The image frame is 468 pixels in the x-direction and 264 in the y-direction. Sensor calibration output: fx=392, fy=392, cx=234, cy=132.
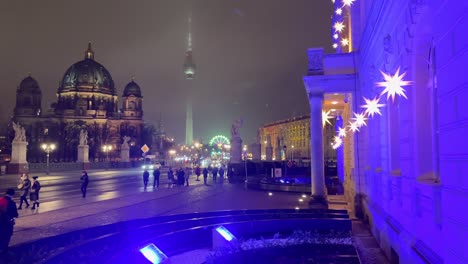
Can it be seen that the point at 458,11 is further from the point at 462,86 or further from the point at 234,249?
the point at 234,249

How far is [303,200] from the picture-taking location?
2022 centimetres

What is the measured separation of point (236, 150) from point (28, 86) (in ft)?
263

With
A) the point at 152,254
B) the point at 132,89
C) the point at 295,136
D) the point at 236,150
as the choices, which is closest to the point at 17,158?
the point at 236,150

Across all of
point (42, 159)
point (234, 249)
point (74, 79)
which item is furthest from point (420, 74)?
point (74, 79)

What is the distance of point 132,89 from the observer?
379 ft

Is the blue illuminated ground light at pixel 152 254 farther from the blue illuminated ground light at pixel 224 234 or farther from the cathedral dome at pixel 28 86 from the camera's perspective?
the cathedral dome at pixel 28 86

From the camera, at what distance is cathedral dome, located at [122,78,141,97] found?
375 feet

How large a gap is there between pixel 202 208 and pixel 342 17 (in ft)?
40.9

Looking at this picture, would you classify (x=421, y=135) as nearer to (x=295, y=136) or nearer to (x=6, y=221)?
(x=6, y=221)

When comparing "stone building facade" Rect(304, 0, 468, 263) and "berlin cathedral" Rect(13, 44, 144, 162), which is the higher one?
"berlin cathedral" Rect(13, 44, 144, 162)

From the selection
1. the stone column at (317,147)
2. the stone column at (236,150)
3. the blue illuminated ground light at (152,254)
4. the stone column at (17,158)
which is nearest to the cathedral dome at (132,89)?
the stone column at (17,158)

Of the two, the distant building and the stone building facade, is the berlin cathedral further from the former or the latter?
the stone building facade

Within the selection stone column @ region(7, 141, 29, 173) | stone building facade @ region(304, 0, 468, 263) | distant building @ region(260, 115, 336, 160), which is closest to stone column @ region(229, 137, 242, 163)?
stone column @ region(7, 141, 29, 173)

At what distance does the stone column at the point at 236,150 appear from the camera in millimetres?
42406
